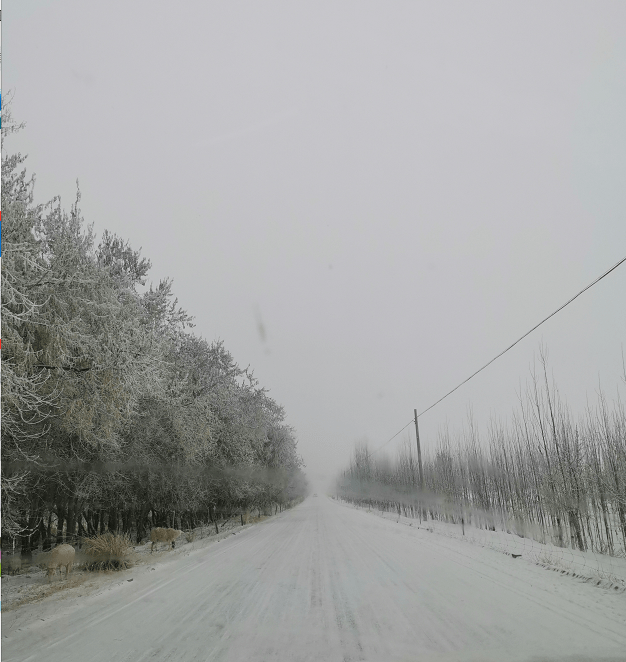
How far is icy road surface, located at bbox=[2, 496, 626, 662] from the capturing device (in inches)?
201

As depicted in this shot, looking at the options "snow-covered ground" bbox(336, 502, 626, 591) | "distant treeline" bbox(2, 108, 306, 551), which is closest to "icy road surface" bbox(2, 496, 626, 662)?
"snow-covered ground" bbox(336, 502, 626, 591)

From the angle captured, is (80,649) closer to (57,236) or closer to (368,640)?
(368,640)

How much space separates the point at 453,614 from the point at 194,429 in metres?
11.1

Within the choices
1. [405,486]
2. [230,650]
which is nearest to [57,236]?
[230,650]

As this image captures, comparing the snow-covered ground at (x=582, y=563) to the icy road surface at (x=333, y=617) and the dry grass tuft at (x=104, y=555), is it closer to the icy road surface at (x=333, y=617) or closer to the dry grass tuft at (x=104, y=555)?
the icy road surface at (x=333, y=617)

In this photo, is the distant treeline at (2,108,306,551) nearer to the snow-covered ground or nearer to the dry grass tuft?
the dry grass tuft

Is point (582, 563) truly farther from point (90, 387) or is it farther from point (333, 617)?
point (90, 387)

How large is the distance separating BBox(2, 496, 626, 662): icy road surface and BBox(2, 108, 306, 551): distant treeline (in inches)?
113

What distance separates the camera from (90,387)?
835 centimetres

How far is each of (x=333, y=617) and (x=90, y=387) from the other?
5.39 metres

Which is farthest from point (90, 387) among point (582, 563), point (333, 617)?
point (582, 563)

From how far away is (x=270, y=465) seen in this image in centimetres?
3725

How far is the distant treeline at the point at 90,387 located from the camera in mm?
7199

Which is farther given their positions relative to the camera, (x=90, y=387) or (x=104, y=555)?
(x=104, y=555)
